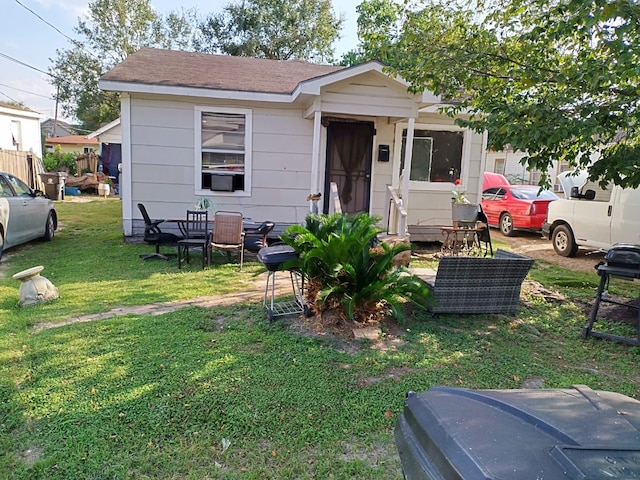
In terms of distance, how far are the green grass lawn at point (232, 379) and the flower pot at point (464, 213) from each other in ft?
9.76

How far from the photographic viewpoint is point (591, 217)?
8180mm

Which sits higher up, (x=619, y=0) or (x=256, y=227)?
(x=619, y=0)

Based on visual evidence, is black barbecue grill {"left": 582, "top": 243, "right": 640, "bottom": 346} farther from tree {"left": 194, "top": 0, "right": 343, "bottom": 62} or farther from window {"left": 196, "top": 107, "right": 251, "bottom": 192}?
tree {"left": 194, "top": 0, "right": 343, "bottom": 62}

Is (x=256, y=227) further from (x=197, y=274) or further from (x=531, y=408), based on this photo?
(x=531, y=408)

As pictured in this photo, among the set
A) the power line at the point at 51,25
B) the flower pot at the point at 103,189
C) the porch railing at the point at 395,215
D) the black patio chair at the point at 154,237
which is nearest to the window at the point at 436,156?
the porch railing at the point at 395,215

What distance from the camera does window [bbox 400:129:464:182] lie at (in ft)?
29.9

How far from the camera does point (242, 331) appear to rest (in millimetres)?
4223

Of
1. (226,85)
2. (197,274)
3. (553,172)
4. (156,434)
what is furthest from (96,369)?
(553,172)

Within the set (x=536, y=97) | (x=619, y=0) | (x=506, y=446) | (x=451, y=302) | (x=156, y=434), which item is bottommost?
(x=156, y=434)

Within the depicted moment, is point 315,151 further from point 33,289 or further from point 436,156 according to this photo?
point 33,289

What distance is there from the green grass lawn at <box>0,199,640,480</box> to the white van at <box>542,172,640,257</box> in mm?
2914

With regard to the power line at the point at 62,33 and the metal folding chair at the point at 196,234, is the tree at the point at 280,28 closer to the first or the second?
the power line at the point at 62,33

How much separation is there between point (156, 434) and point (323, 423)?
1034 millimetres

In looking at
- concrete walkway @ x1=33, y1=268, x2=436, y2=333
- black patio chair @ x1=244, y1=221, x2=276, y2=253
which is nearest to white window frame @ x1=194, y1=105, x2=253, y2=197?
black patio chair @ x1=244, y1=221, x2=276, y2=253
